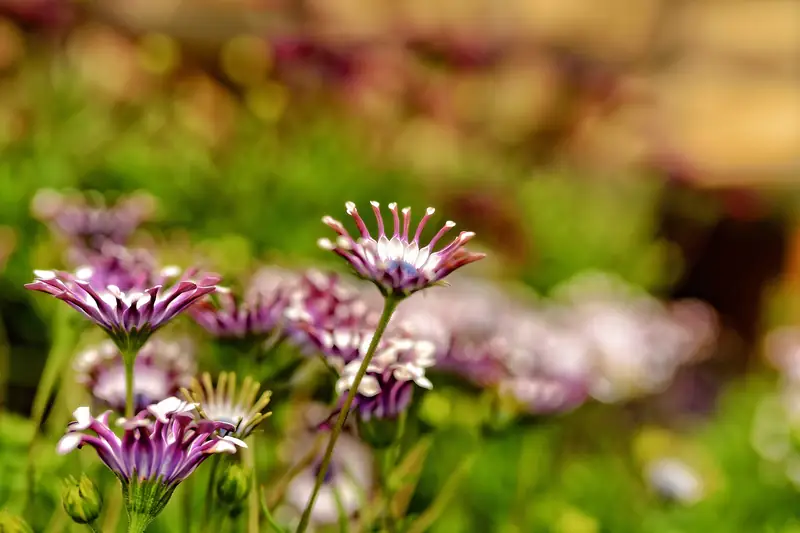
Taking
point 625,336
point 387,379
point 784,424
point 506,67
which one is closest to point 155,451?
point 387,379

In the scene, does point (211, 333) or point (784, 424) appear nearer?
point (211, 333)

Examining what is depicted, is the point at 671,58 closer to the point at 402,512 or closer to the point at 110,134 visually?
the point at 110,134

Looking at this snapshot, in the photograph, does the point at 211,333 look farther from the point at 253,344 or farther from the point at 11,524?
the point at 11,524

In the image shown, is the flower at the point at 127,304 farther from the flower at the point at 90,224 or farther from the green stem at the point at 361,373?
the flower at the point at 90,224

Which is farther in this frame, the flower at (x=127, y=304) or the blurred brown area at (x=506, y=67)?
the blurred brown area at (x=506, y=67)

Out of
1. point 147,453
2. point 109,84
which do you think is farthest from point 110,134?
point 147,453

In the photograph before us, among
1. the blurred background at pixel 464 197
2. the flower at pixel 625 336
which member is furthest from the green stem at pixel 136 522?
the flower at pixel 625 336

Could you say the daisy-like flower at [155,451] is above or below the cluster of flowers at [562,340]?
below

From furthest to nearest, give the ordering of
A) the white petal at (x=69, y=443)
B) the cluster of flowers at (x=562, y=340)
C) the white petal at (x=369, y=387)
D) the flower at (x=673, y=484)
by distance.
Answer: the flower at (x=673, y=484), the cluster of flowers at (x=562, y=340), the white petal at (x=369, y=387), the white petal at (x=69, y=443)
